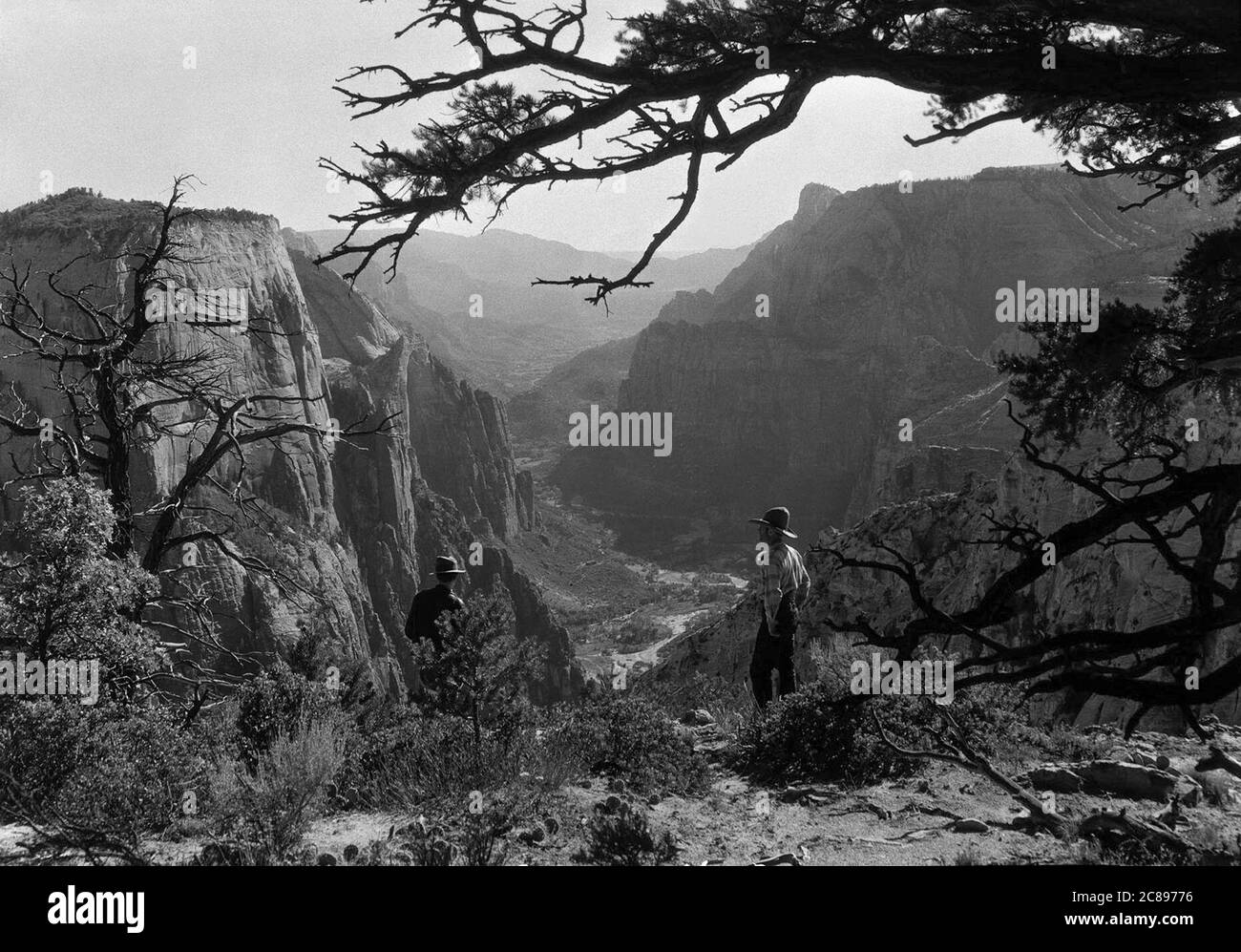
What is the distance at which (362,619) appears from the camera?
62.2 m

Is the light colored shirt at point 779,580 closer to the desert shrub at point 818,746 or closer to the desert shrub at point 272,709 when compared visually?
the desert shrub at point 818,746

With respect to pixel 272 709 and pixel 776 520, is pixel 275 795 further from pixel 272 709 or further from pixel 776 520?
pixel 776 520

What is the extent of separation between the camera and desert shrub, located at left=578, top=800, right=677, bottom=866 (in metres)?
4.82

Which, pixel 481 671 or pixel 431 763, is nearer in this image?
pixel 431 763

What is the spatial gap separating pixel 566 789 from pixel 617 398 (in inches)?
6618

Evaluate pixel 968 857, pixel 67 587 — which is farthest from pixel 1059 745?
pixel 67 587

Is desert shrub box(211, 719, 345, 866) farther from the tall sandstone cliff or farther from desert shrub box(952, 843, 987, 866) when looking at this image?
the tall sandstone cliff

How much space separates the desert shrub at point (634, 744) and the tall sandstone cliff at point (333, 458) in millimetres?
5273

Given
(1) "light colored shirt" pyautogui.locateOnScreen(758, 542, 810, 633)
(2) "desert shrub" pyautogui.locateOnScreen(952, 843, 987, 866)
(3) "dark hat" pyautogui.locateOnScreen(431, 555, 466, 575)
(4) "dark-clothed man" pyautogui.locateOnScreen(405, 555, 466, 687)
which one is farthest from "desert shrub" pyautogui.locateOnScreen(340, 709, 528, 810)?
(1) "light colored shirt" pyautogui.locateOnScreen(758, 542, 810, 633)

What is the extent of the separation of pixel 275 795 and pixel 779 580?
16.3 ft

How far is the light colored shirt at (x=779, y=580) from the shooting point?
28.3ft

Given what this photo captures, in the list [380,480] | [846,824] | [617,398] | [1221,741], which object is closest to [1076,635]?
[846,824]

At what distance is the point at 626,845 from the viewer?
4863 millimetres

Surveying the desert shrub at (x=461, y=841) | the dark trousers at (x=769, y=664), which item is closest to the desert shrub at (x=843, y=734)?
the dark trousers at (x=769, y=664)
